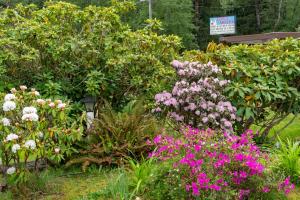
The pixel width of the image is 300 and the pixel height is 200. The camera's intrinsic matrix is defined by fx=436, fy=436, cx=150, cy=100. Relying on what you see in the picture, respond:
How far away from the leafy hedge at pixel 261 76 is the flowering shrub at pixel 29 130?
2543 mm

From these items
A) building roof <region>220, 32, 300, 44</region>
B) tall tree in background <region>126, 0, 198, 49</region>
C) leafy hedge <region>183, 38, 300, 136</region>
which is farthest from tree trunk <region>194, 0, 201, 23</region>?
leafy hedge <region>183, 38, 300, 136</region>

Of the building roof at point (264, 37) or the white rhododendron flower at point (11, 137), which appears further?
the building roof at point (264, 37)

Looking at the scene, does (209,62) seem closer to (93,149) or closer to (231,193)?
(93,149)

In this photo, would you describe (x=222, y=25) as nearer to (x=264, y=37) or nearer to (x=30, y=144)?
(x=264, y=37)

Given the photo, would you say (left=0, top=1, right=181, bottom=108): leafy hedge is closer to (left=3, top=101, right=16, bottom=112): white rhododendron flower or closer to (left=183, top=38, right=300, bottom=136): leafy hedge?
(left=183, top=38, right=300, bottom=136): leafy hedge

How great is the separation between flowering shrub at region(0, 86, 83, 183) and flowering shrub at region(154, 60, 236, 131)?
1819 millimetres

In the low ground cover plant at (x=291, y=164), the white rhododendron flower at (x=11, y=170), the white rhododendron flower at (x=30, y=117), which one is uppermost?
the white rhododendron flower at (x=30, y=117)

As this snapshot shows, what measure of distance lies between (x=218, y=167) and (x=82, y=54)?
289 cm

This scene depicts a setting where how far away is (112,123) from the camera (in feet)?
16.9

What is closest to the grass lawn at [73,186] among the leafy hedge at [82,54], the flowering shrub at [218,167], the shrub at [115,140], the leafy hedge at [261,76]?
the shrub at [115,140]

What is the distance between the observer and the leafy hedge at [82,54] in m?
5.54

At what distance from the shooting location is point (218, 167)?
3.69 metres

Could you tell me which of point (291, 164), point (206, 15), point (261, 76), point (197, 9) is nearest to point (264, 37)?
point (261, 76)

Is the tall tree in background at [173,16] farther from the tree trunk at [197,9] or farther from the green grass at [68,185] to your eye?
the green grass at [68,185]
